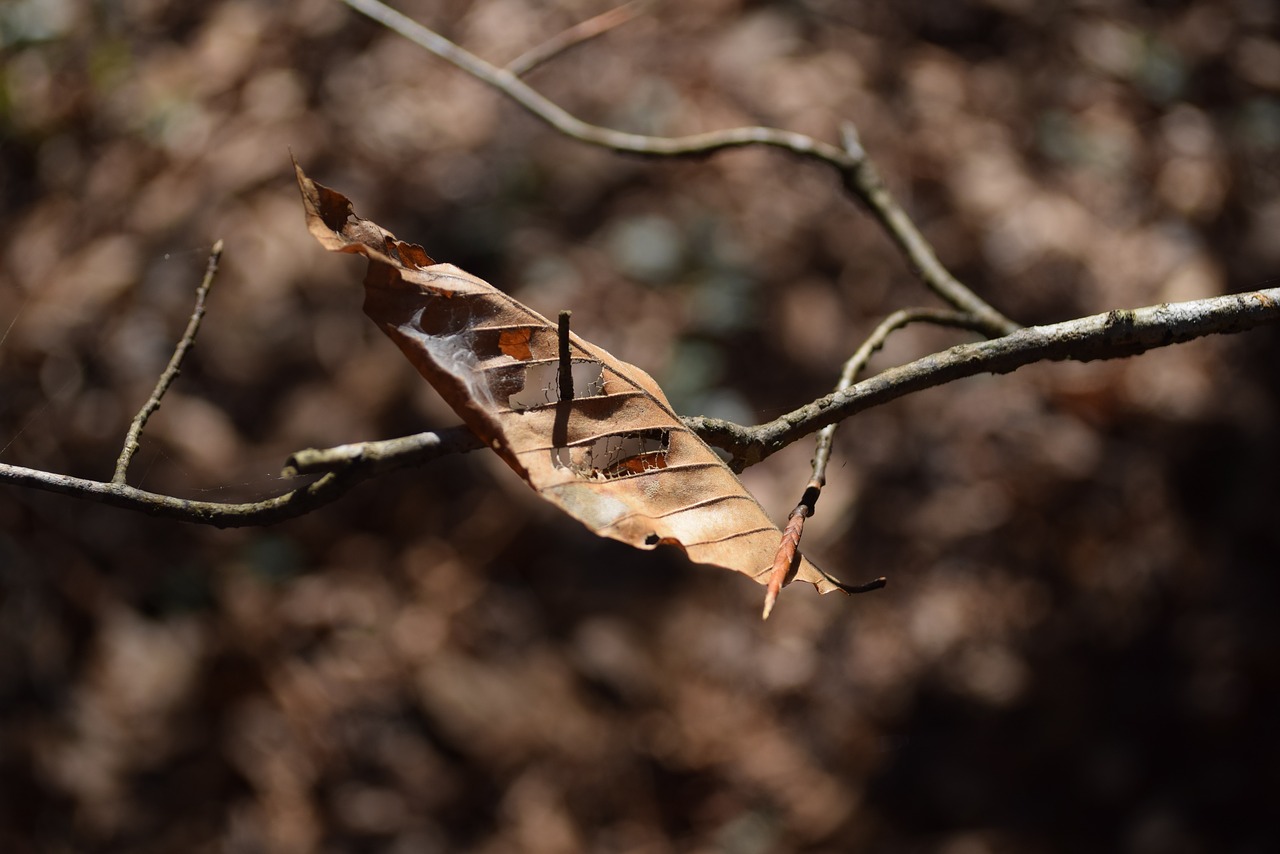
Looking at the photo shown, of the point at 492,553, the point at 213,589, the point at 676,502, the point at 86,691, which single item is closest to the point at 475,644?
the point at 492,553

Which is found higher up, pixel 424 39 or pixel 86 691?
pixel 424 39

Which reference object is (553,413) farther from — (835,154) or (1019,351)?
(835,154)

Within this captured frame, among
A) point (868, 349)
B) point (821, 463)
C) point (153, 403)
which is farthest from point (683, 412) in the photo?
point (153, 403)

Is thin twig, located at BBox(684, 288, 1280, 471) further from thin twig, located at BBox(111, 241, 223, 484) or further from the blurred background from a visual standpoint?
the blurred background

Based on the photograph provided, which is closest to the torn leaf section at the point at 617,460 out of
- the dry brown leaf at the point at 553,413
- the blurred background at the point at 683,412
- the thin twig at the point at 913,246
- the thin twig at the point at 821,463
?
the dry brown leaf at the point at 553,413

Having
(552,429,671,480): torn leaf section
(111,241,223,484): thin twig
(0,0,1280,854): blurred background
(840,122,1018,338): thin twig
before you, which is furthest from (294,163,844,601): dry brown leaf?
(0,0,1280,854): blurred background

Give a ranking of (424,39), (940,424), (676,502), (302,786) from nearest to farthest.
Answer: (676,502), (424,39), (302,786), (940,424)

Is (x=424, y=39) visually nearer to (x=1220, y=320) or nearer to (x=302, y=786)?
(x=1220, y=320)
